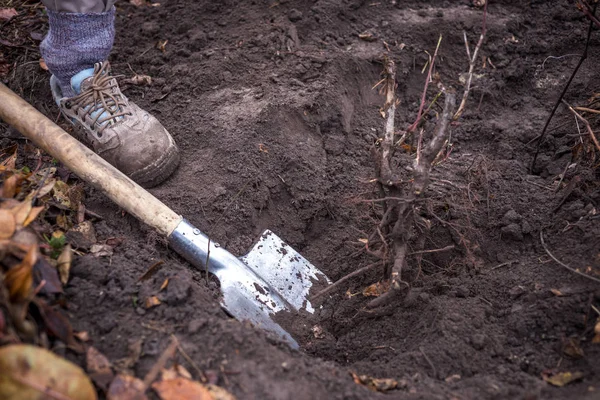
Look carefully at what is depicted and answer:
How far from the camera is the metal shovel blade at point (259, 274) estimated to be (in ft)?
6.41

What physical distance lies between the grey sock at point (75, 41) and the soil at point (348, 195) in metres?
0.37

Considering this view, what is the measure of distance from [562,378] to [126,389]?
1284 mm

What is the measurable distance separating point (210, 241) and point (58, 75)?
116 cm

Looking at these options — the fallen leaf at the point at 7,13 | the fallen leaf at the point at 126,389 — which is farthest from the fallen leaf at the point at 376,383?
the fallen leaf at the point at 7,13

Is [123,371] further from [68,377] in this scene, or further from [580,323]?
[580,323]

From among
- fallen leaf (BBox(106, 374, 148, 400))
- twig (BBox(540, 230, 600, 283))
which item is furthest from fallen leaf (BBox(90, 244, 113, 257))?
twig (BBox(540, 230, 600, 283))

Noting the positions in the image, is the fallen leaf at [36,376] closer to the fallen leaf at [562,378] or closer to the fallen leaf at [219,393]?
the fallen leaf at [219,393]

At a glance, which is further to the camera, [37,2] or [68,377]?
[37,2]

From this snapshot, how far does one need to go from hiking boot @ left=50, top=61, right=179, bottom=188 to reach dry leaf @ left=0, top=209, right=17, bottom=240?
0.83 m

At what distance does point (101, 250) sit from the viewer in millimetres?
1868

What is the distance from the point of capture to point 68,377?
117cm

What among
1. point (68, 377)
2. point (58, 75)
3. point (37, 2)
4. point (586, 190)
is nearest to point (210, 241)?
point (68, 377)

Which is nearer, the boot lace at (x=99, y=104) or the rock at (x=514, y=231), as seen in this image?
the rock at (x=514, y=231)

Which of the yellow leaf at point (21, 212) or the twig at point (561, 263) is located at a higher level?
the yellow leaf at point (21, 212)
